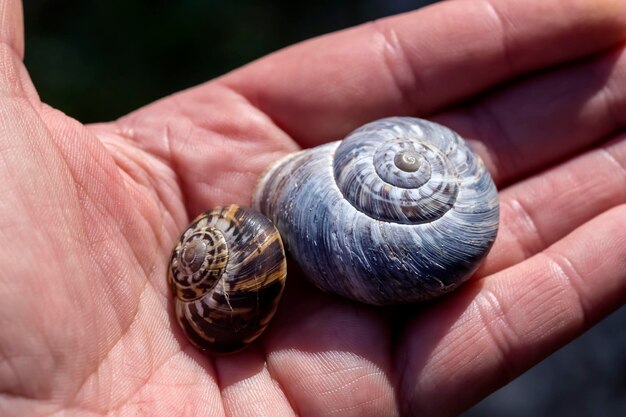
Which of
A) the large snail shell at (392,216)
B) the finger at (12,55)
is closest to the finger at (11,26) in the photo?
the finger at (12,55)

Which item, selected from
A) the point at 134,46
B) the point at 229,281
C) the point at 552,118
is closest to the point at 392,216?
the point at 229,281

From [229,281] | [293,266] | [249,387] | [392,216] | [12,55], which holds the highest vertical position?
[12,55]

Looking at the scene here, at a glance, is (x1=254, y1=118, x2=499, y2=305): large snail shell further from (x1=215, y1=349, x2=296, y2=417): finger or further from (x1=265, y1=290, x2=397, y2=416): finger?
(x1=215, y1=349, x2=296, y2=417): finger

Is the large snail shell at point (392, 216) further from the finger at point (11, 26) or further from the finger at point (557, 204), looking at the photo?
the finger at point (11, 26)

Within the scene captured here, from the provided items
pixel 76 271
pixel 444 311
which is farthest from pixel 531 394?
pixel 76 271

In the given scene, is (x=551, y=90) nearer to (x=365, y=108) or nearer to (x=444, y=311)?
(x=365, y=108)

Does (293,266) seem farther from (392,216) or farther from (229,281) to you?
(392,216)

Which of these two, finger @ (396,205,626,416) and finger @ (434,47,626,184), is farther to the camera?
finger @ (434,47,626,184)

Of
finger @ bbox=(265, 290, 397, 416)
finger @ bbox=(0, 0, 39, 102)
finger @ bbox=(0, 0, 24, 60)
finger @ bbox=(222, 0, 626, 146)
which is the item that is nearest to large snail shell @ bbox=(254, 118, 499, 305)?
finger @ bbox=(265, 290, 397, 416)
